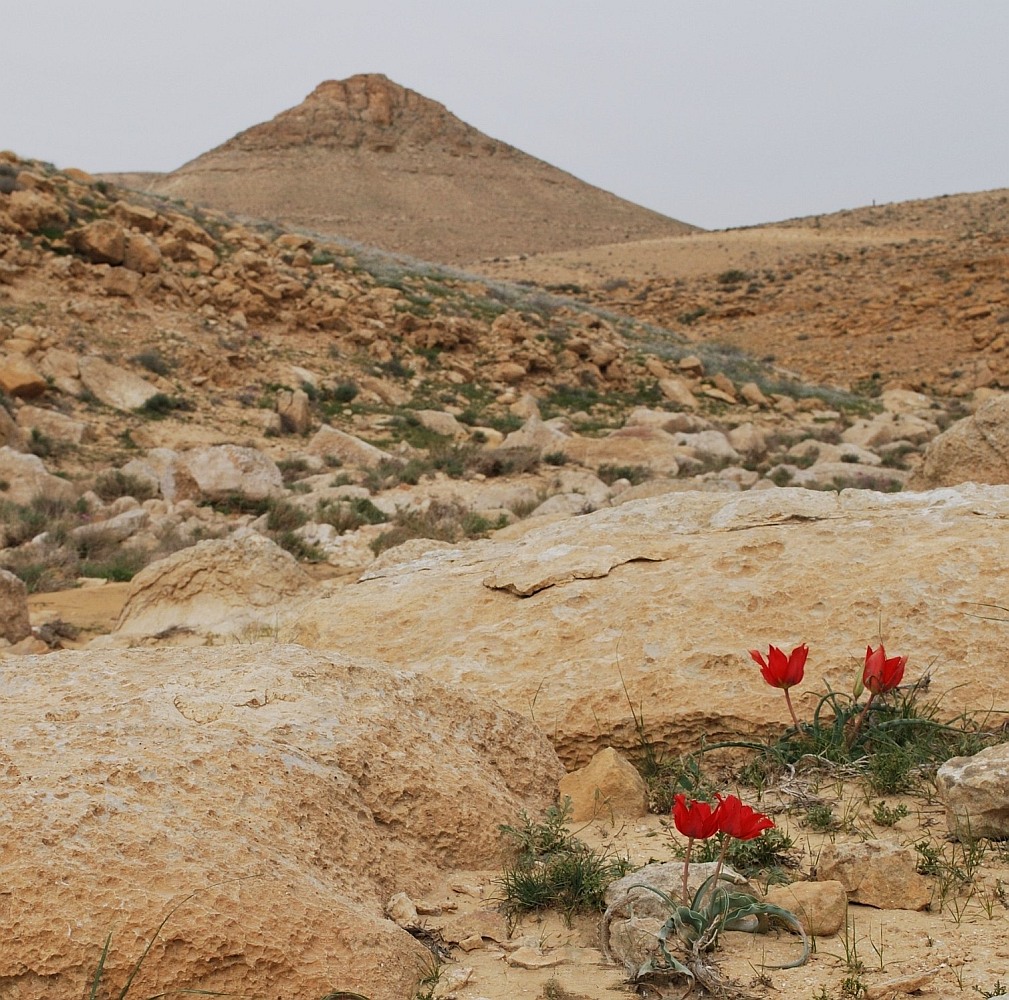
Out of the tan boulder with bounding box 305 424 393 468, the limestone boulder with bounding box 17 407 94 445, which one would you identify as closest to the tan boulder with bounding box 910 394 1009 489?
the tan boulder with bounding box 305 424 393 468

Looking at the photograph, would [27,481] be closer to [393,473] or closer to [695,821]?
[393,473]

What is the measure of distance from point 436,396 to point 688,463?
6112 mm

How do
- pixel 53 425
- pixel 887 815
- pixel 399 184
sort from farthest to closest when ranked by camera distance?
1. pixel 399 184
2. pixel 53 425
3. pixel 887 815

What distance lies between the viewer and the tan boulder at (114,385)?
531 inches

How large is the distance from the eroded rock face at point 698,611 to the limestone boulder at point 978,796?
1.94 ft

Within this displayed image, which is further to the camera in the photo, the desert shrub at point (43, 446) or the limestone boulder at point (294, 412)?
the limestone boulder at point (294, 412)

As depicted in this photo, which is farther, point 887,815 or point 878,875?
point 887,815

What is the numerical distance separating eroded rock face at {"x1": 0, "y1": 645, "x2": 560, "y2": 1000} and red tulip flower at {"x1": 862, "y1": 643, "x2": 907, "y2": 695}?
837 mm

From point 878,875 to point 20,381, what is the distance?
1285 cm

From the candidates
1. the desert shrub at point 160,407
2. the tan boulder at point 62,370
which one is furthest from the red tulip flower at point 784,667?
the tan boulder at point 62,370

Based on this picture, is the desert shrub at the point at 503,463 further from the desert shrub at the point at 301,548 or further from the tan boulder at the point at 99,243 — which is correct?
the tan boulder at the point at 99,243

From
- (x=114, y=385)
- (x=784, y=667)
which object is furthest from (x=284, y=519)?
(x=784, y=667)

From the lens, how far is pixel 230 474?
9.59m

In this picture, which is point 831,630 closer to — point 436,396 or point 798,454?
point 798,454
